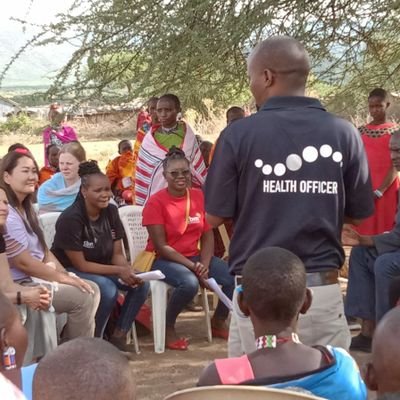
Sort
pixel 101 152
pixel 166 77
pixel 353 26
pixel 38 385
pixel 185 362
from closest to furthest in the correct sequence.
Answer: pixel 38 385 → pixel 185 362 → pixel 166 77 → pixel 353 26 → pixel 101 152

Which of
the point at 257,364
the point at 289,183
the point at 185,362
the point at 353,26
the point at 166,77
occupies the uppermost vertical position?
the point at 353,26

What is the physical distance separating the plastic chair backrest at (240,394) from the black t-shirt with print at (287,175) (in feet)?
3.67

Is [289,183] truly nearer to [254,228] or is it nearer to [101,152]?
[254,228]

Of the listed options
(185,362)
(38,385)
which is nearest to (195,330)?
(185,362)

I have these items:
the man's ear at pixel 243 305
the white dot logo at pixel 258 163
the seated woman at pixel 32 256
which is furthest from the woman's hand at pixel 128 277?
the man's ear at pixel 243 305

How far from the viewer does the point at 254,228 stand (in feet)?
9.99

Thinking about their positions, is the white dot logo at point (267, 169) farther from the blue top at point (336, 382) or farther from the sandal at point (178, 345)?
the sandal at point (178, 345)

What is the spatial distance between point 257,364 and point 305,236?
71 centimetres

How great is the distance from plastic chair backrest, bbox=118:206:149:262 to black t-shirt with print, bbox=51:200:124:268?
54 centimetres

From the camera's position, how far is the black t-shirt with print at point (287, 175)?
2.97m

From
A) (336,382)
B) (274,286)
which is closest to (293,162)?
(274,286)

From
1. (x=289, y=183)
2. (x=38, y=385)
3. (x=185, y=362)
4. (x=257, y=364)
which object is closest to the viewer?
(x=38, y=385)

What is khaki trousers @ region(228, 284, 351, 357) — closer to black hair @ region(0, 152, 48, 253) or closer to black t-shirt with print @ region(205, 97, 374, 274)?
black t-shirt with print @ region(205, 97, 374, 274)

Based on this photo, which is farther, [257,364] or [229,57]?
[229,57]
